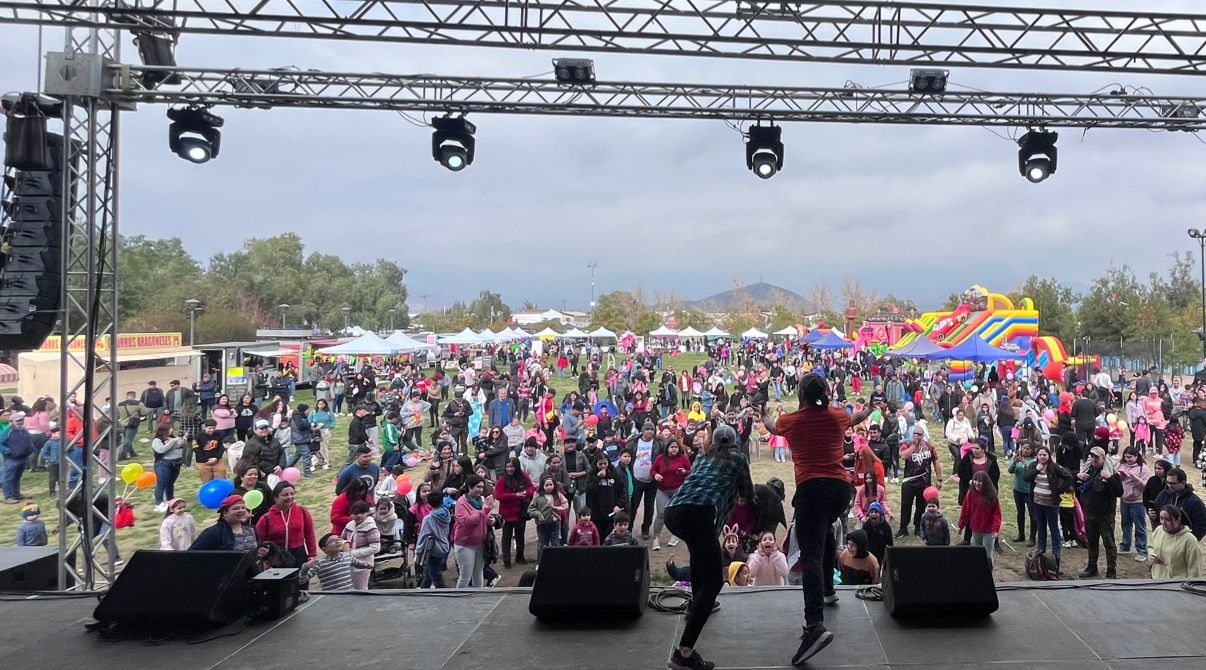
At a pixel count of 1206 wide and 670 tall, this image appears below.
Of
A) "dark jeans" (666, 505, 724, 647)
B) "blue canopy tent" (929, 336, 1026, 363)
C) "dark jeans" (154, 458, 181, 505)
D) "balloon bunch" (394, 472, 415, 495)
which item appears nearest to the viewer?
"dark jeans" (666, 505, 724, 647)

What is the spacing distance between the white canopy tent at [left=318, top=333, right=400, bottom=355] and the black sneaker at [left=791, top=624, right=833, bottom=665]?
2198 cm

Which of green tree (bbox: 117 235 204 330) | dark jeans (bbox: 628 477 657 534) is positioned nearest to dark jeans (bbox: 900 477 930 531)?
dark jeans (bbox: 628 477 657 534)

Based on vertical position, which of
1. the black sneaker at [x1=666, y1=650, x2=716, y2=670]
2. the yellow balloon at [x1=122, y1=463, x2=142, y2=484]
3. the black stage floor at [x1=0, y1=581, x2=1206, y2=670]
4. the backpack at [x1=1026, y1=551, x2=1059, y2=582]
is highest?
the yellow balloon at [x1=122, y1=463, x2=142, y2=484]

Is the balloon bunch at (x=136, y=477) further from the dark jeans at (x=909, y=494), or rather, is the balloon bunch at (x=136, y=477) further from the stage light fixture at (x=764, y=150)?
the dark jeans at (x=909, y=494)

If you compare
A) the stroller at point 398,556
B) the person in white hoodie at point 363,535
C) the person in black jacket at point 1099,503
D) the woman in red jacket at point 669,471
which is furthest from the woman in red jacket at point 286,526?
the person in black jacket at point 1099,503

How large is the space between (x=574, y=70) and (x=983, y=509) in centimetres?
578

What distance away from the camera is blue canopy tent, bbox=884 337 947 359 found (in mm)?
21734

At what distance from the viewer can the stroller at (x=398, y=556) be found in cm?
675

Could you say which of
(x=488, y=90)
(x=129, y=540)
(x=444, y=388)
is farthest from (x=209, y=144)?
(x=444, y=388)

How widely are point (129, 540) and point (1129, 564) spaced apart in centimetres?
1142

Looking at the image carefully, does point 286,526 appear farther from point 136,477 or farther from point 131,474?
point 136,477

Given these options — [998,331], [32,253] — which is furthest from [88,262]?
[998,331]

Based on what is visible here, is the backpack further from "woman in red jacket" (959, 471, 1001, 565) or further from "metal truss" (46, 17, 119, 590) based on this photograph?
"metal truss" (46, 17, 119, 590)

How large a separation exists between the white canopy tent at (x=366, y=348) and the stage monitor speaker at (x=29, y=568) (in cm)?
1788
